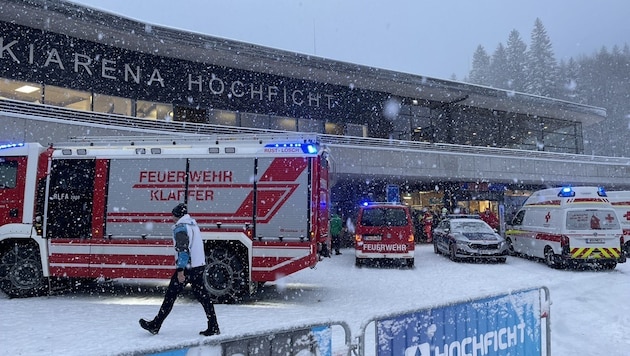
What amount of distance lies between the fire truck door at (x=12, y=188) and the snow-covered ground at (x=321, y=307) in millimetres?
1625

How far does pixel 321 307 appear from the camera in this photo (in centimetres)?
833

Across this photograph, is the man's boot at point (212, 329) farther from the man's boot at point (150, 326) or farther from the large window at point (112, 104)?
the large window at point (112, 104)

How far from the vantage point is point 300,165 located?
873cm

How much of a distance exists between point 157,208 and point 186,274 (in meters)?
3.18

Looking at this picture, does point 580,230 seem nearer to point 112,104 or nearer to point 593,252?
point 593,252

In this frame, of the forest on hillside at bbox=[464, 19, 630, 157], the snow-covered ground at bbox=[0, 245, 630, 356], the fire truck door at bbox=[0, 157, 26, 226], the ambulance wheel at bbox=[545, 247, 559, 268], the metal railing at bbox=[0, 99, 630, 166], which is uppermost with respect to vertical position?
the forest on hillside at bbox=[464, 19, 630, 157]

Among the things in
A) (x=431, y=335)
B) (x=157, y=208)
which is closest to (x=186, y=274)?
(x=157, y=208)

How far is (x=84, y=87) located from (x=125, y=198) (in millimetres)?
11165

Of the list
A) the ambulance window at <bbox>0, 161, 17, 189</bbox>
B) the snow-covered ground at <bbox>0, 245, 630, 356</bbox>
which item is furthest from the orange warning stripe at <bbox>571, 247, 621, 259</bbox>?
the ambulance window at <bbox>0, 161, 17, 189</bbox>

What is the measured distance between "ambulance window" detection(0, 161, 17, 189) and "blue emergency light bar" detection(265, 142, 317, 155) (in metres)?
5.19

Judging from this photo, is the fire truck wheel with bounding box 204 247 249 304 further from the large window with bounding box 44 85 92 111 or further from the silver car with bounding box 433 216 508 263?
the large window with bounding box 44 85 92 111

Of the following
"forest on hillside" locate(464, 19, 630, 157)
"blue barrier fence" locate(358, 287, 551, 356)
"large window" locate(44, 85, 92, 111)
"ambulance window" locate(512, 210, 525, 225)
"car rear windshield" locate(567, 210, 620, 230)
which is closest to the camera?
"blue barrier fence" locate(358, 287, 551, 356)

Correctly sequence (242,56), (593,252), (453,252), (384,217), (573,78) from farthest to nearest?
1. (573,78)
2. (242,56)
3. (453,252)
4. (384,217)
5. (593,252)

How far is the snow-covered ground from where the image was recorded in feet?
19.1
